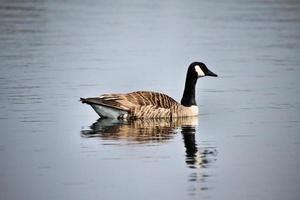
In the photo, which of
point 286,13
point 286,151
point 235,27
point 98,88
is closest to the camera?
point 286,151

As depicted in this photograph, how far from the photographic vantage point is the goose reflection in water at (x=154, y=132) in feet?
53.0

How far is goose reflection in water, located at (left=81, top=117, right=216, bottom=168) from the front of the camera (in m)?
16.2

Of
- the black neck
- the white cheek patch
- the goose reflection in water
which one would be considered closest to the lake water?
the goose reflection in water

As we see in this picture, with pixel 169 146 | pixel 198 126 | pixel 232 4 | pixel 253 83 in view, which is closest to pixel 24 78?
pixel 253 83

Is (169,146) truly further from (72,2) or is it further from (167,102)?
(72,2)

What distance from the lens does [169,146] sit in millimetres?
16766

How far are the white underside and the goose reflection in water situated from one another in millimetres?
105

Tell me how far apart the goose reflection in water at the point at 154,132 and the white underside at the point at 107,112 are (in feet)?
0.35

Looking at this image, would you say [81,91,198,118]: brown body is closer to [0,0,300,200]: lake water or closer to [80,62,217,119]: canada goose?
[80,62,217,119]: canada goose

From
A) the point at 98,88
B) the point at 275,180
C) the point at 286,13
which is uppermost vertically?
the point at 286,13

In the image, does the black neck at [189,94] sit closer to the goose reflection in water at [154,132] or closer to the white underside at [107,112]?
the goose reflection in water at [154,132]

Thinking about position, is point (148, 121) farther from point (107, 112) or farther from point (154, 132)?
point (154, 132)

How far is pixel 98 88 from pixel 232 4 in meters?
26.2

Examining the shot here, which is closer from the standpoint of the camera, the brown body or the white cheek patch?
the brown body
